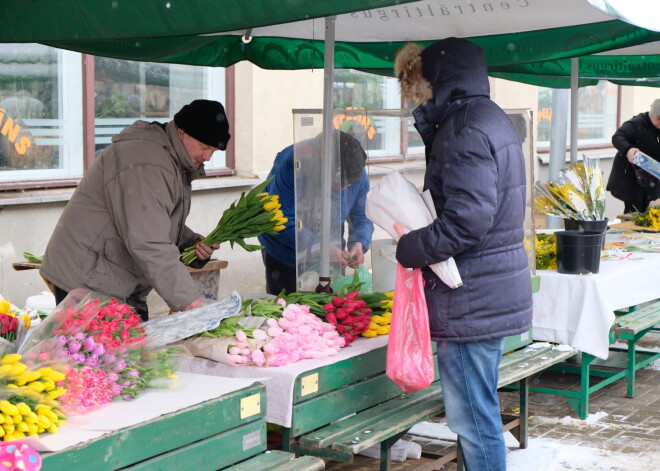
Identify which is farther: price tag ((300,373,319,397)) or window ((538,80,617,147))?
window ((538,80,617,147))

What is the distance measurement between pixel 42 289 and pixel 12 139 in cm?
121

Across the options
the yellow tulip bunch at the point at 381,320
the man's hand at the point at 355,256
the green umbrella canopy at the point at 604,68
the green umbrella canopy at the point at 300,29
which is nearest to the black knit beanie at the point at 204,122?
the green umbrella canopy at the point at 300,29

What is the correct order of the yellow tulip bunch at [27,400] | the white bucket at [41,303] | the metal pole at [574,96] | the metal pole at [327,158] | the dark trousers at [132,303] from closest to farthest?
the yellow tulip bunch at [27,400], the dark trousers at [132,303], the metal pole at [327,158], the white bucket at [41,303], the metal pole at [574,96]

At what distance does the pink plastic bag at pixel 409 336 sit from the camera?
371cm

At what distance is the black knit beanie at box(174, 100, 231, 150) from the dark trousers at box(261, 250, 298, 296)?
5.28 ft

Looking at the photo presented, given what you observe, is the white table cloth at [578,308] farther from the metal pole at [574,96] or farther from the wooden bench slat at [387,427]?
the metal pole at [574,96]

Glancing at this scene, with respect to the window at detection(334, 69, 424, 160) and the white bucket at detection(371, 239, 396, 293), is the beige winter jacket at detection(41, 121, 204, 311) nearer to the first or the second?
the white bucket at detection(371, 239, 396, 293)

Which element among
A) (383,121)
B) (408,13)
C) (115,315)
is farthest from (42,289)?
(115,315)

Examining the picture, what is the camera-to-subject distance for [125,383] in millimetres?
2980

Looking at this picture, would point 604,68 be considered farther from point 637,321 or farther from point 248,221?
point 248,221

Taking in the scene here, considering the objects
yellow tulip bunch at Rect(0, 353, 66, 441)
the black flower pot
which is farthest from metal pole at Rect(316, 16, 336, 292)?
yellow tulip bunch at Rect(0, 353, 66, 441)

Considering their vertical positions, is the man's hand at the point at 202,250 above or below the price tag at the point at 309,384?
above

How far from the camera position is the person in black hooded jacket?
9023 millimetres

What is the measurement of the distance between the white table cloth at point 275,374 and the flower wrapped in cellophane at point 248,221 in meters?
0.84
